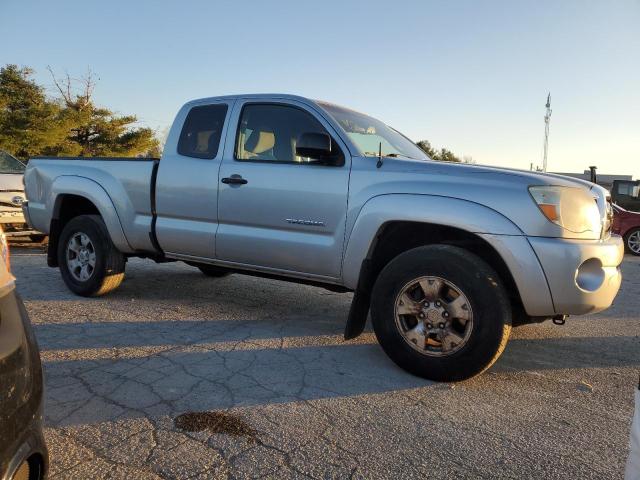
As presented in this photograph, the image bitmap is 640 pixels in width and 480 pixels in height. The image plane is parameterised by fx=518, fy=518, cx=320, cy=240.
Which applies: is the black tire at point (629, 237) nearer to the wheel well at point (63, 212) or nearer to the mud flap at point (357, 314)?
the mud flap at point (357, 314)

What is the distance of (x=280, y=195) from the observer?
13.4 ft

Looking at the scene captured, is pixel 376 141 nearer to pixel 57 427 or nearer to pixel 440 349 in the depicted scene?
pixel 440 349

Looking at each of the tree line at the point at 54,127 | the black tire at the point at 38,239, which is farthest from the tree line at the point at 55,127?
the black tire at the point at 38,239

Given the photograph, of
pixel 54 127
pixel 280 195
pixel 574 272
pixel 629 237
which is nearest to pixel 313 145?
pixel 280 195

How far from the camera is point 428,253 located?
3412 millimetres

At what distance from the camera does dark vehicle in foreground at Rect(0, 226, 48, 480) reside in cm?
150

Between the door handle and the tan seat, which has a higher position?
the tan seat

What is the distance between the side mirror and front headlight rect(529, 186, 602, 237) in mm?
1458

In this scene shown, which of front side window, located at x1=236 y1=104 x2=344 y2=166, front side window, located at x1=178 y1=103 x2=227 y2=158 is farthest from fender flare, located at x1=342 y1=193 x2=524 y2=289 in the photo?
front side window, located at x1=178 y1=103 x2=227 y2=158

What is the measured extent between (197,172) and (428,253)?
2.27 m

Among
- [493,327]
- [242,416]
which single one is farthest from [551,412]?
[242,416]

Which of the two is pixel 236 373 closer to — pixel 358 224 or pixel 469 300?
pixel 358 224

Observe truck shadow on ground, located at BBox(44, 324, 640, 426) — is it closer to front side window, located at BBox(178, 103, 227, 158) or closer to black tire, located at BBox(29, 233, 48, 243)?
front side window, located at BBox(178, 103, 227, 158)

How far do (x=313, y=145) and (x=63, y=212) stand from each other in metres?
3.29
